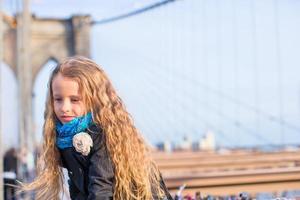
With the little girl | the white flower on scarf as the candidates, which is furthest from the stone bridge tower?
the white flower on scarf

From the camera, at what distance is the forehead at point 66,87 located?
1.63 meters

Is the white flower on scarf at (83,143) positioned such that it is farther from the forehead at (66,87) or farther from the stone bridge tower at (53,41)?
the stone bridge tower at (53,41)

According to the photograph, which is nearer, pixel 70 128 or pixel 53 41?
pixel 70 128

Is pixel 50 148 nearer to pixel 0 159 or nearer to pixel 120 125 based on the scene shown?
pixel 120 125

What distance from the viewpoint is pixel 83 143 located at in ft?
5.08

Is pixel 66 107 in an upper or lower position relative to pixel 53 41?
lower

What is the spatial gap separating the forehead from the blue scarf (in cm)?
7

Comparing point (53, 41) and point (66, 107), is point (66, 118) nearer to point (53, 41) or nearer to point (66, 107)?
point (66, 107)

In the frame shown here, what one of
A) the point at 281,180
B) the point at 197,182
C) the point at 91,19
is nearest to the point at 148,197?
the point at 197,182

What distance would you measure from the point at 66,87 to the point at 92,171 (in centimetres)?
22

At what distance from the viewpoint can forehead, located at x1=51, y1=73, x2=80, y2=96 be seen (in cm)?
163

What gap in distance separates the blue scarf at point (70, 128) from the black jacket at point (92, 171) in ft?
0.04

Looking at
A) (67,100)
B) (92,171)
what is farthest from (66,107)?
(92,171)

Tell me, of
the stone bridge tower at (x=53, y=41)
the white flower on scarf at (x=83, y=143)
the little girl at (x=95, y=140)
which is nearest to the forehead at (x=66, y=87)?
the little girl at (x=95, y=140)
